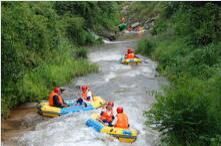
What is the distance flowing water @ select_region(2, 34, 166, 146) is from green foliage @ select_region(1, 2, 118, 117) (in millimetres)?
884

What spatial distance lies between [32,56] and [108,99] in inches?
127

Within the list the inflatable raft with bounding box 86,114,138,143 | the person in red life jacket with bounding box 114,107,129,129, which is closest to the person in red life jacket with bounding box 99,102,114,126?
the inflatable raft with bounding box 86,114,138,143

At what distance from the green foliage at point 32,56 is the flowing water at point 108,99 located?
0.88m

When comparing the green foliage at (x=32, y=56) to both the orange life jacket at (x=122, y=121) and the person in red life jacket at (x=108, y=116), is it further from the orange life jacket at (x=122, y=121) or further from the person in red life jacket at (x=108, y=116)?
the orange life jacket at (x=122, y=121)

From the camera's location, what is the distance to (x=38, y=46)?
64.7 feet

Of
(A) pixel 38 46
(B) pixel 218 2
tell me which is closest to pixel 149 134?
(A) pixel 38 46

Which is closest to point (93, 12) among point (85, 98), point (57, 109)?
point (85, 98)

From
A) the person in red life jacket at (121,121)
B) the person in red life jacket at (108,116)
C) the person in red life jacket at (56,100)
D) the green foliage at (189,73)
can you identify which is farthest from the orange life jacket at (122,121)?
the person in red life jacket at (56,100)

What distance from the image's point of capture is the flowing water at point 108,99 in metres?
13.4

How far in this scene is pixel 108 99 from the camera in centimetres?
1859

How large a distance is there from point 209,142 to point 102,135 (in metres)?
3.71

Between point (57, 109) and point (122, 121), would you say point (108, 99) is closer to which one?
point (57, 109)

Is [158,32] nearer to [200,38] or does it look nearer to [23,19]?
[200,38]

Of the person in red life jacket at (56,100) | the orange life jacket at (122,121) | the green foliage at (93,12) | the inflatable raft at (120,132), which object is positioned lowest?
the inflatable raft at (120,132)
